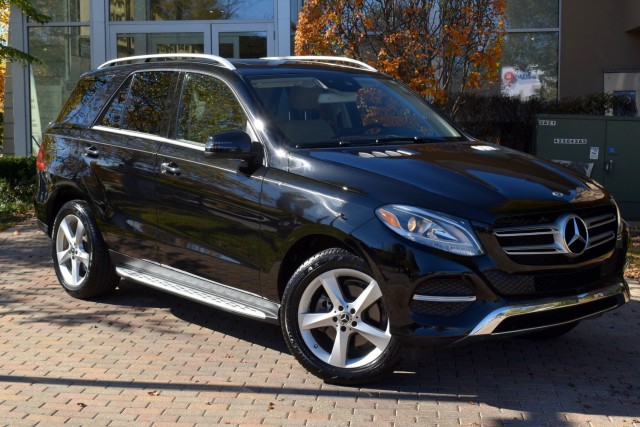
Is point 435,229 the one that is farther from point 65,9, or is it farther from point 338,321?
point 65,9

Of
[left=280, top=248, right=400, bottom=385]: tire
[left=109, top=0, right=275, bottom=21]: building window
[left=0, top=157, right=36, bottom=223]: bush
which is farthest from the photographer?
[left=109, top=0, right=275, bottom=21]: building window

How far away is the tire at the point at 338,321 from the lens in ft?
16.1

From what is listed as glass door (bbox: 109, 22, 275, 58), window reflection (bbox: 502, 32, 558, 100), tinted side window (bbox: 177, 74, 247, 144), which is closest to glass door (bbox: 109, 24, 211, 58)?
glass door (bbox: 109, 22, 275, 58)

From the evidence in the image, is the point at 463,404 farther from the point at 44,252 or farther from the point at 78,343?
the point at 44,252

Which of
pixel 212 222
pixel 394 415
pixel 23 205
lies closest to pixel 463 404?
A: pixel 394 415

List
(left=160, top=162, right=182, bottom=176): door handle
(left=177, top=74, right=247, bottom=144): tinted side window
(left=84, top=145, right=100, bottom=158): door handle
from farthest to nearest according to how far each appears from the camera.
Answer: (left=84, top=145, right=100, bottom=158): door handle < (left=160, top=162, right=182, bottom=176): door handle < (left=177, top=74, right=247, bottom=144): tinted side window

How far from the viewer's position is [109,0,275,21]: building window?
15461mm

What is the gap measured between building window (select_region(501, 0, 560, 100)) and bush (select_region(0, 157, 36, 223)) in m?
8.14

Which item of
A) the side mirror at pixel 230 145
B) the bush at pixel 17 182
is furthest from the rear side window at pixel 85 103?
the bush at pixel 17 182

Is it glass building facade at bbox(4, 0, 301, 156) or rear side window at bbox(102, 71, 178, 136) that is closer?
rear side window at bbox(102, 71, 178, 136)

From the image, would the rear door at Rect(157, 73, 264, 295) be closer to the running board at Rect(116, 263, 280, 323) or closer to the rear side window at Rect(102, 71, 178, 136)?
the running board at Rect(116, 263, 280, 323)

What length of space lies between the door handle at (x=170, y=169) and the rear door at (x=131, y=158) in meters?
0.13

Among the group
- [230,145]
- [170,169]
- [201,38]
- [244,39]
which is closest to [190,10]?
[201,38]

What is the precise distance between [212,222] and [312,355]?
116cm
